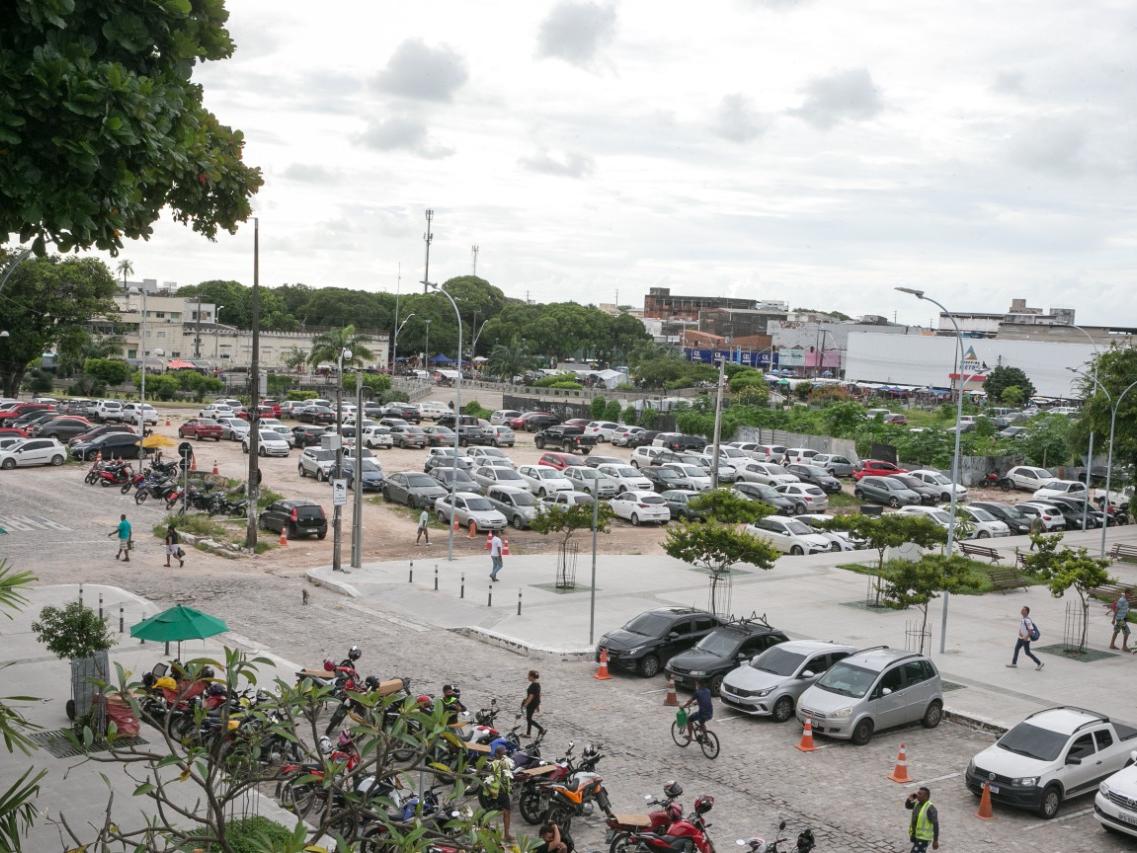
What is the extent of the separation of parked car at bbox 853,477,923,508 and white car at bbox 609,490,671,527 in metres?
12.2

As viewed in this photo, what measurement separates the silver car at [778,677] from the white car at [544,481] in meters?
24.1

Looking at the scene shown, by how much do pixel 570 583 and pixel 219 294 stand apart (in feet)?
425

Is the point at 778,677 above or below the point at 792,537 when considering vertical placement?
above

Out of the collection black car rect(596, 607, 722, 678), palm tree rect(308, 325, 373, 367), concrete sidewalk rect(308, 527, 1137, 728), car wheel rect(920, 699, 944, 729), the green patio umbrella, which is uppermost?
palm tree rect(308, 325, 373, 367)

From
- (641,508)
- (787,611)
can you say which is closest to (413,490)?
(641,508)

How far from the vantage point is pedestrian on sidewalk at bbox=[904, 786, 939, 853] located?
1358 centimetres

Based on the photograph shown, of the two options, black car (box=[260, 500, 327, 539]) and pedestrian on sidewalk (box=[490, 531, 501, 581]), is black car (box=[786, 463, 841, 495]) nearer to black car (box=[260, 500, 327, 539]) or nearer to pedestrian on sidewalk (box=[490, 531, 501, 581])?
black car (box=[260, 500, 327, 539])

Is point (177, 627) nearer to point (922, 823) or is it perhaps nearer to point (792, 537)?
point (922, 823)

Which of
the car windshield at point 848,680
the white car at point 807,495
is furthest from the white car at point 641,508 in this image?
the car windshield at point 848,680

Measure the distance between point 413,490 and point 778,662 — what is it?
2470cm

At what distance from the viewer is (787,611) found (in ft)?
95.3

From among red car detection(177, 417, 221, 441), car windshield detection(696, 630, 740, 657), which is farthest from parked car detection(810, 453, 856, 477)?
car windshield detection(696, 630, 740, 657)

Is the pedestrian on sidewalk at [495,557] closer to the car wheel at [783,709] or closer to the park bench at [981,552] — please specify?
the car wheel at [783,709]

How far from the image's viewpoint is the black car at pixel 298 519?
3666 centimetres
